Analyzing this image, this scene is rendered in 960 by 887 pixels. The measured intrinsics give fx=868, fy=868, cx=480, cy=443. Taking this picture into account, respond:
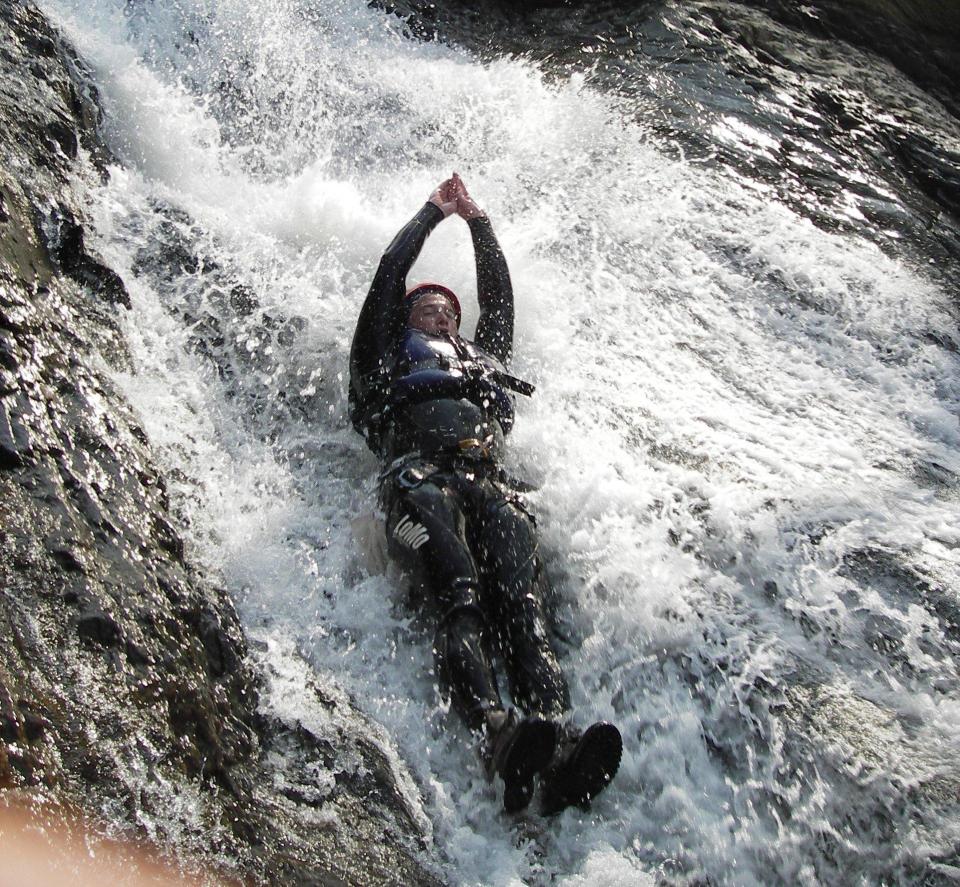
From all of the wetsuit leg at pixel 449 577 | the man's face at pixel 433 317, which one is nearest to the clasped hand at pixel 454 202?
the man's face at pixel 433 317

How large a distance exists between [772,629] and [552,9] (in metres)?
8.04

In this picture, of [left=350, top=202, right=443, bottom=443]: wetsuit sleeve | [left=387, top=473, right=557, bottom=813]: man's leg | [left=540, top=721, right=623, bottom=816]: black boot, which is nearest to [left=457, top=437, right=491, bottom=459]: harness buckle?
[left=387, top=473, right=557, bottom=813]: man's leg

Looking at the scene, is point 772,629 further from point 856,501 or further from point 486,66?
point 486,66

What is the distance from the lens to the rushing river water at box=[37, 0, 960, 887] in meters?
3.56

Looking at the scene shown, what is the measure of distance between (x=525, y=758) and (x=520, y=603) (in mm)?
801

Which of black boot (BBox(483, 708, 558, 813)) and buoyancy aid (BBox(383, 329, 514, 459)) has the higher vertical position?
buoyancy aid (BBox(383, 329, 514, 459))

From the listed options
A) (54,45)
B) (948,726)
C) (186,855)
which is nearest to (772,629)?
(948,726)

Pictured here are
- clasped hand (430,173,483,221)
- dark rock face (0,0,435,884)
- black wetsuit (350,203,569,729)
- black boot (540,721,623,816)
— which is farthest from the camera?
clasped hand (430,173,483,221)

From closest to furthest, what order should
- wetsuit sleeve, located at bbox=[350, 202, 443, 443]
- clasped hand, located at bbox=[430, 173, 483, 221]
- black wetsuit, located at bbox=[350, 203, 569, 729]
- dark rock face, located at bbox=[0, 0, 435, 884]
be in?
dark rock face, located at bbox=[0, 0, 435, 884]
black wetsuit, located at bbox=[350, 203, 569, 729]
wetsuit sleeve, located at bbox=[350, 202, 443, 443]
clasped hand, located at bbox=[430, 173, 483, 221]

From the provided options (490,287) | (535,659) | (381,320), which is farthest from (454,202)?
(535,659)

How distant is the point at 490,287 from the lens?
5434mm

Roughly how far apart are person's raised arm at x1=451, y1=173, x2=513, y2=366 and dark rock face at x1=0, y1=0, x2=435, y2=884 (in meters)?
2.11

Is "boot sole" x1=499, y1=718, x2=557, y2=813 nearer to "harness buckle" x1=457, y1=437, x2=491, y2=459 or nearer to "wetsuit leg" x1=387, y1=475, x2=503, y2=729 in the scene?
"wetsuit leg" x1=387, y1=475, x2=503, y2=729

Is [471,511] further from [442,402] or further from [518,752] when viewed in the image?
[518,752]
